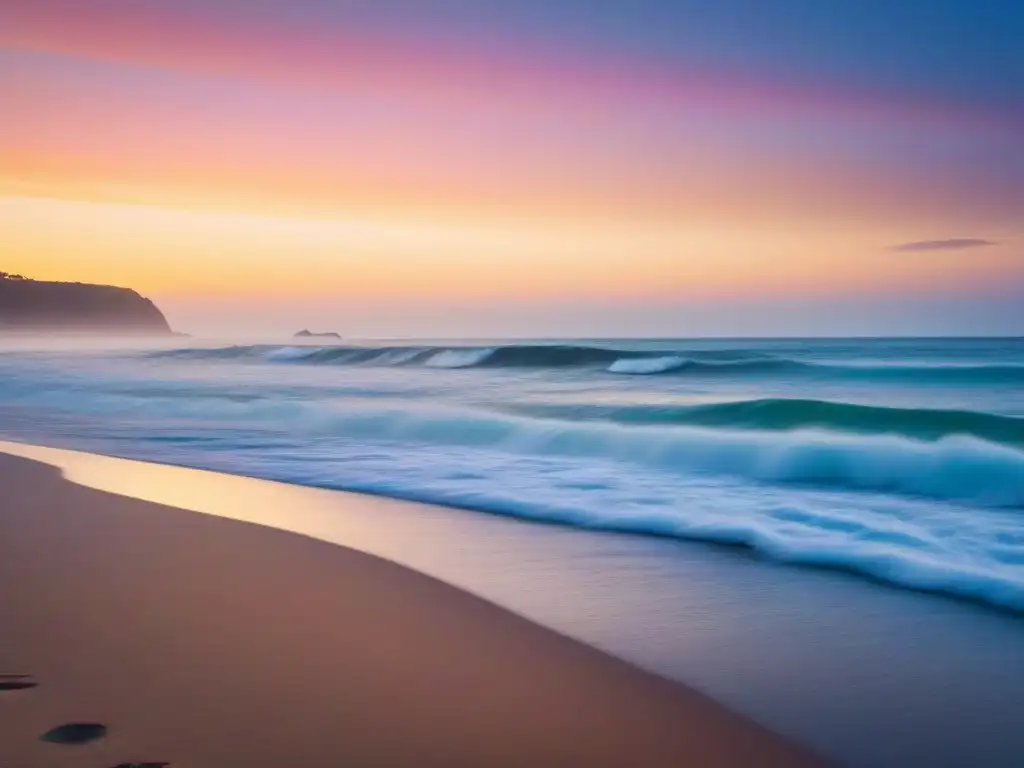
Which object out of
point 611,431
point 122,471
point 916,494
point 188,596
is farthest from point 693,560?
point 611,431

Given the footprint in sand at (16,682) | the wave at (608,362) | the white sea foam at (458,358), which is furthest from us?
the white sea foam at (458,358)

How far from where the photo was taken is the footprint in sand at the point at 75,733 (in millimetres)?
2449

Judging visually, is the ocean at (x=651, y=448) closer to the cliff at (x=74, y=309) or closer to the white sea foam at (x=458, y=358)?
the white sea foam at (x=458, y=358)

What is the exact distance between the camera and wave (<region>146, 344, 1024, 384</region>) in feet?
82.5

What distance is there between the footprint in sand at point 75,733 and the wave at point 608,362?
23.7 m

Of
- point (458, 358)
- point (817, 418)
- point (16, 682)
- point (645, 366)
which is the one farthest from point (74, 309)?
point (16, 682)

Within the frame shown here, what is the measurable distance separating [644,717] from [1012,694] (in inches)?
53.2

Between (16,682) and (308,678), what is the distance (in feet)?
2.95

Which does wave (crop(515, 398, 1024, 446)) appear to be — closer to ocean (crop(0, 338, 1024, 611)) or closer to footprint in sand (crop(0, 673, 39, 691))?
ocean (crop(0, 338, 1024, 611))

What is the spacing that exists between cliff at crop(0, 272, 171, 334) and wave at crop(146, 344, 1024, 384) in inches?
2400

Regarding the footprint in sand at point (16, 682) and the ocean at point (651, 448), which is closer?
the footprint in sand at point (16, 682)

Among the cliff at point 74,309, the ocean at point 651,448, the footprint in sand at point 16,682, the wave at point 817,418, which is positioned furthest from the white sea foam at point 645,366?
the cliff at point 74,309

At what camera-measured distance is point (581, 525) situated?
6.17m

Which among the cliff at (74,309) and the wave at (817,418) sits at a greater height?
the cliff at (74,309)
